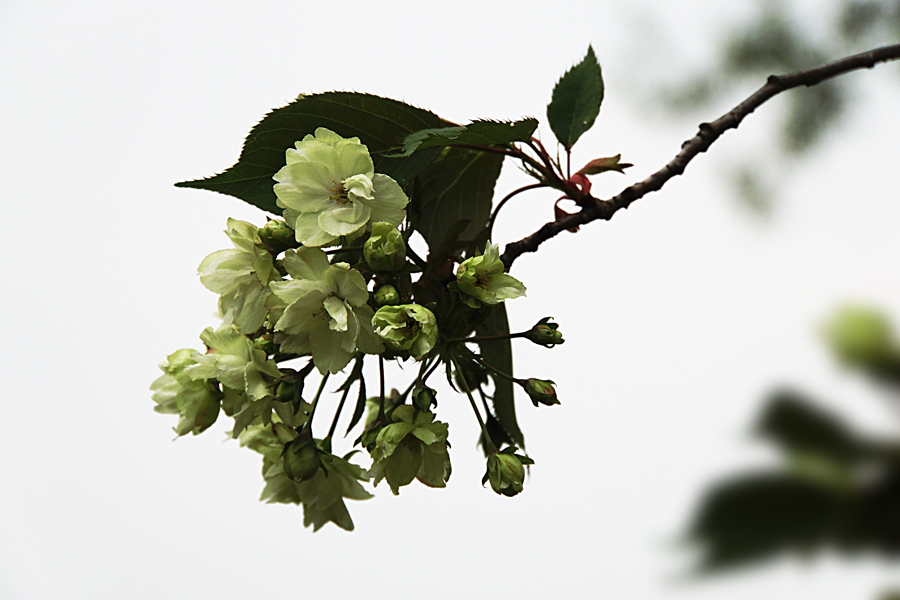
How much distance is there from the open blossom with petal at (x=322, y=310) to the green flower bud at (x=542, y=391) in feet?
0.22

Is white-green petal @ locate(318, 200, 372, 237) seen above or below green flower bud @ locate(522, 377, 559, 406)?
above

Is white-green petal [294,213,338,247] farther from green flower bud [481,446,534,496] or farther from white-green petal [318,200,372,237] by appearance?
green flower bud [481,446,534,496]

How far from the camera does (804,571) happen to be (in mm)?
589

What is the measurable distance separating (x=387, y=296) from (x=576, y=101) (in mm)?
177

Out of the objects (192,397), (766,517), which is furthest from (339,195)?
(766,517)

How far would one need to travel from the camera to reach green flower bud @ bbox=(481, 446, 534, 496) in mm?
251

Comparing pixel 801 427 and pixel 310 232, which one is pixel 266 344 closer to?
pixel 310 232

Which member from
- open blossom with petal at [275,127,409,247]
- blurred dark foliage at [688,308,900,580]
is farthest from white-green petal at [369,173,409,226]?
blurred dark foliage at [688,308,900,580]

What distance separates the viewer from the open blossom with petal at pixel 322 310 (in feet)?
0.75

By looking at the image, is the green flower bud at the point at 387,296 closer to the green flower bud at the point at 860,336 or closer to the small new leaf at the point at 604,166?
the small new leaf at the point at 604,166

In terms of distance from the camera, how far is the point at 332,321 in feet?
0.75

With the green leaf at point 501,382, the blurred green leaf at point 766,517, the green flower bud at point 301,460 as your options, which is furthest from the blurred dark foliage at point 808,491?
the green flower bud at point 301,460

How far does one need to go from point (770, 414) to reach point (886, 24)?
1.46 ft

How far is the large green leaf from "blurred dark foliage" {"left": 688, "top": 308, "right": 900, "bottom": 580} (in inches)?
20.0
